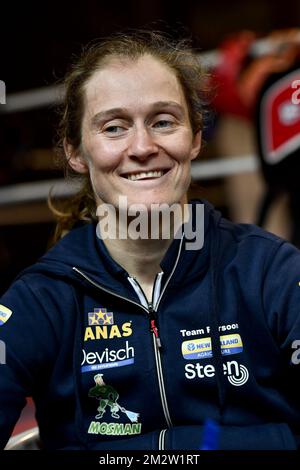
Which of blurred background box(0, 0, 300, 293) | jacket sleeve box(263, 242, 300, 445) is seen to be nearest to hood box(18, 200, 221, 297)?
jacket sleeve box(263, 242, 300, 445)

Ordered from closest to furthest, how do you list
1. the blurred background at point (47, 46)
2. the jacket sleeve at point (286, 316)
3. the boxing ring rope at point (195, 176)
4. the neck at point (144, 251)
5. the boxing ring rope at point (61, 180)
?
the jacket sleeve at point (286, 316) < the neck at point (144, 251) < the boxing ring rope at point (61, 180) < the boxing ring rope at point (195, 176) < the blurred background at point (47, 46)

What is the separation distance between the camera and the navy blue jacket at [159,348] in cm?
101

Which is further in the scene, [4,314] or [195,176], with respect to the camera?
[195,176]

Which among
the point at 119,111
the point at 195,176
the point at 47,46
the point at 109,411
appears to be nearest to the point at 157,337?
the point at 109,411

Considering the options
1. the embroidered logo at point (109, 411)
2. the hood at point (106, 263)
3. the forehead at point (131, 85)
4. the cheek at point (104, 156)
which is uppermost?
the forehead at point (131, 85)

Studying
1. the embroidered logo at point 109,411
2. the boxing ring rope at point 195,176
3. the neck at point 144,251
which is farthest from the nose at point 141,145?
the boxing ring rope at point 195,176

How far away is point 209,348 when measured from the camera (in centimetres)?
104

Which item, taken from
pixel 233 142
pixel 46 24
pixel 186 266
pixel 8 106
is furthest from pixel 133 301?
pixel 46 24

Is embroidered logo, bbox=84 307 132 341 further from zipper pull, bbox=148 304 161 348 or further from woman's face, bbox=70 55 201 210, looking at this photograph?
woman's face, bbox=70 55 201 210

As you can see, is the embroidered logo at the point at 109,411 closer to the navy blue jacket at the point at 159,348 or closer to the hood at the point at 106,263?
the navy blue jacket at the point at 159,348

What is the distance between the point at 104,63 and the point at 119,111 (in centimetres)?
11

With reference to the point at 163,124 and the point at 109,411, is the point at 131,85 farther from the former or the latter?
the point at 109,411

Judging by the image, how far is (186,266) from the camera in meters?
1.08

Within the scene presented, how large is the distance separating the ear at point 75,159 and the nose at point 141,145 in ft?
0.49
